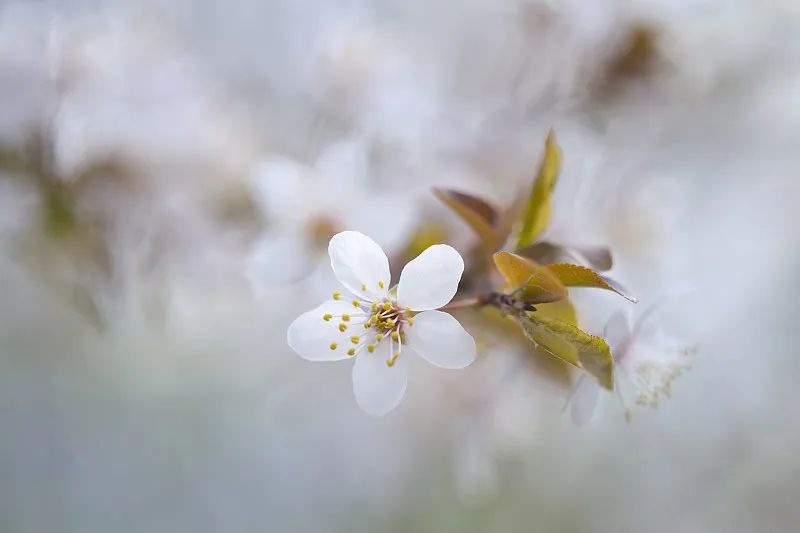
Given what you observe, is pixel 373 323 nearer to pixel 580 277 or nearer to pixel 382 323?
pixel 382 323

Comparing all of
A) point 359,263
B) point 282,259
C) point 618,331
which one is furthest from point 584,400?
point 282,259

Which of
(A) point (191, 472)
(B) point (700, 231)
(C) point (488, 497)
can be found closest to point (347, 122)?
(B) point (700, 231)

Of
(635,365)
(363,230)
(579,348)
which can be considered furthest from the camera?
(363,230)

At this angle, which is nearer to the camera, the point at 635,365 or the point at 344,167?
the point at 635,365

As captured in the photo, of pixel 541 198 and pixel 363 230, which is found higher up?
pixel 541 198

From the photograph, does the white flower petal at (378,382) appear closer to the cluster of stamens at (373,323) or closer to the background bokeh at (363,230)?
the cluster of stamens at (373,323)

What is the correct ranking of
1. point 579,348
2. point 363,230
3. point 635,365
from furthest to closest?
1. point 363,230
2. point 635,365
3. point 579,348

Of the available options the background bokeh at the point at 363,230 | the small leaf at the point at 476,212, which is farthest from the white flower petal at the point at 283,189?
the small leaf at the point at 476,212

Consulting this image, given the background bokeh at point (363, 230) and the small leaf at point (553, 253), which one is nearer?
the small leaf at point (553, 253)
